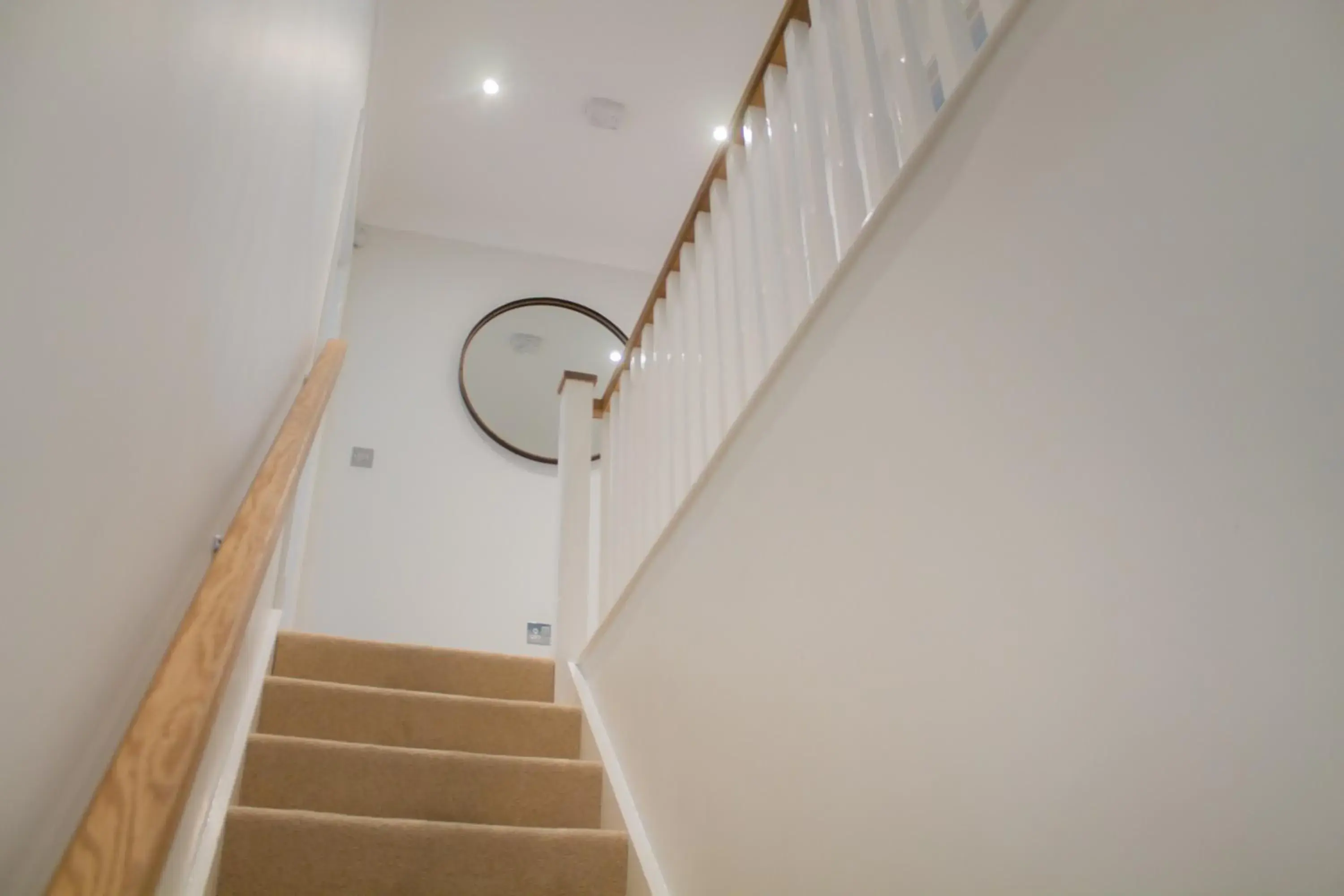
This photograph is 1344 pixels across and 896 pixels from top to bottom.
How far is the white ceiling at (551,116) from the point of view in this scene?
389cm

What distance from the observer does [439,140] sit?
14.7 ft

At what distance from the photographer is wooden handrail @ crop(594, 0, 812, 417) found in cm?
203

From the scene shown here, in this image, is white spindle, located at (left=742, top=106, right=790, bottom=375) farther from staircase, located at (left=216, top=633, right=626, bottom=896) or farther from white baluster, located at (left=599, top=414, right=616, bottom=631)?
staircase, located at (left=216, top=633, right=626, bottom=896)

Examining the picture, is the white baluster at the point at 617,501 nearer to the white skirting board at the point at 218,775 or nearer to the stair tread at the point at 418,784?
the stair tread at the point at 418,784

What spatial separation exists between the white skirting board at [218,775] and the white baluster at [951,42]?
1382 millimetres

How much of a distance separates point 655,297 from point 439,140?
7.56ft

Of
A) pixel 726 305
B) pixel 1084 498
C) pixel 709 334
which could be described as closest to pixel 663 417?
pixel 709 334

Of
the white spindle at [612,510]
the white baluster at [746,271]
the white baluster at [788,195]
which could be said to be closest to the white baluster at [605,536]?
the white spindle at [612,510]

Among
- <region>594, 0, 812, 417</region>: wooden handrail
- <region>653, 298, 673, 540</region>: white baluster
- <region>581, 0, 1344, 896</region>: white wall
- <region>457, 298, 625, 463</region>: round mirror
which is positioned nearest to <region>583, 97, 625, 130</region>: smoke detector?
<region>457, 298, 625, 463</region>: round mirror

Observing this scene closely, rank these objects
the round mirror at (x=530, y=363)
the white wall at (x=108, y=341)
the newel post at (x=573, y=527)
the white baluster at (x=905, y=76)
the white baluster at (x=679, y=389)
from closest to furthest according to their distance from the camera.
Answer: the white wall at (x=108, y=341) → the white baluster at (x=905, y=76) → the white baluster at (x=679, y=389) → the newel post at (x=573, y=527) → the round mirror at (x=530, y=363)

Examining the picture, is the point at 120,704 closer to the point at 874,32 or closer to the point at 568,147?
the point at 874,32

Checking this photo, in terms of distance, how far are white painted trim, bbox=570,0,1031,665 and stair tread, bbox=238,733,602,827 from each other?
0.63 metres

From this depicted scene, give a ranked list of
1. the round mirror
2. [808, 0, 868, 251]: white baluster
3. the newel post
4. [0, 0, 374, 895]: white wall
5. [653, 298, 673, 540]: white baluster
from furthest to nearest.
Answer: the round mirror → the newel post → [653, 298, 673, 540]: white baluster → [808, 0, 868, 251]: white baluster → [0, 0, 374, 895]: white wall

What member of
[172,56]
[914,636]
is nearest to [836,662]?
[914,636]
